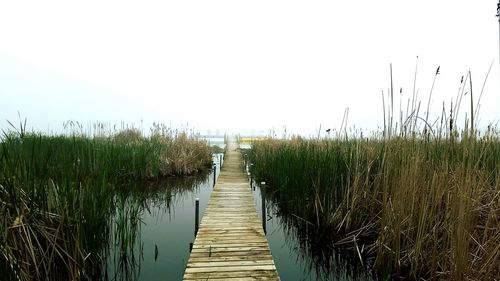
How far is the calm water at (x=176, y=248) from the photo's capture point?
3.75 metres

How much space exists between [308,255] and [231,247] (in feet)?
4.72

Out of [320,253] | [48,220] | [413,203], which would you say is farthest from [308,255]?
[48,220]

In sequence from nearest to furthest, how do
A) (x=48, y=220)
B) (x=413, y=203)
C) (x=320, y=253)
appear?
(x=48, y=220)
(x=413, y=203)
(x=320, y=253)

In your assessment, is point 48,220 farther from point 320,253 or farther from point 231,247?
point 320,253

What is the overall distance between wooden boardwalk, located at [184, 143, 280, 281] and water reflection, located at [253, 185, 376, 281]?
57 centimetres

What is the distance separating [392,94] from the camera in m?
3.69

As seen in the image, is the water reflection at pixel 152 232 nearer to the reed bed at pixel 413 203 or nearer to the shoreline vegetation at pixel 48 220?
the shoreline vegetation at pixel 48 220

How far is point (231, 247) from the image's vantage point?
3.77 m

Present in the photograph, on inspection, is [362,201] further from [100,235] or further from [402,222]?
[100,235]

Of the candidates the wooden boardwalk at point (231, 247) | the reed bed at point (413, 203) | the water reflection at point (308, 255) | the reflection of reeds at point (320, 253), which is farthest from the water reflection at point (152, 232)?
the reed bed at point (413, 203)

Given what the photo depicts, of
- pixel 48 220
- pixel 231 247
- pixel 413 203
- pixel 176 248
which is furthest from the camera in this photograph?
pixel 176 248

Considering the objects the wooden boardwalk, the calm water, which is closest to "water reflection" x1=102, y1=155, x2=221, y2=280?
the calm water

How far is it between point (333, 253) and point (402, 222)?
1390 mm

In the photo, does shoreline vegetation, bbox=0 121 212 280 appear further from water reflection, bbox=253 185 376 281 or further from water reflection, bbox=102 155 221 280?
water reflection, bbox=253 185 376 281
